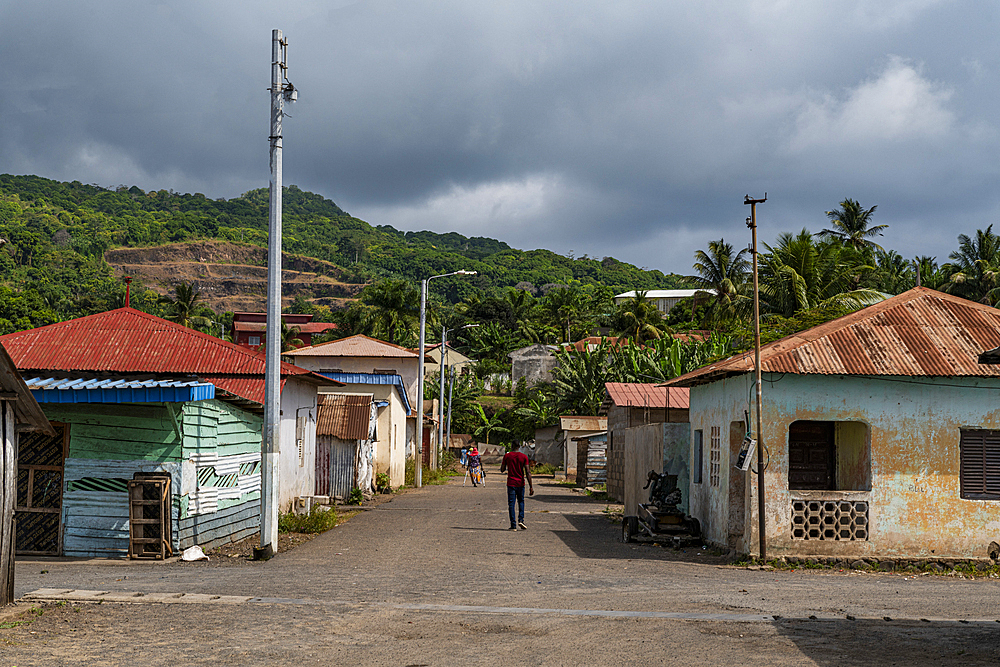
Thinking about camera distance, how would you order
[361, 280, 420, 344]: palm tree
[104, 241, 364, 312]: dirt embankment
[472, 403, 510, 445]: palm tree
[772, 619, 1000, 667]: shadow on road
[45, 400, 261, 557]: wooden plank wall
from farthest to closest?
1. [104, 241, 364, 312]: dirt embankment
2. [361, 280, 420, 344]: palm tree
3. [472, 403, 510, 445]: palm tree
4. [45, 400, 261, 557]: wooden plank wall
5. [772, 619, 1000, 667]: shadow on road

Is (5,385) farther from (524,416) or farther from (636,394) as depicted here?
(524,416)

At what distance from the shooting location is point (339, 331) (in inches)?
3713

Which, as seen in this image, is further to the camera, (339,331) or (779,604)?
(339,331)

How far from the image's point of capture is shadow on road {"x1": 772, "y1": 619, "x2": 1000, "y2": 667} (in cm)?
773

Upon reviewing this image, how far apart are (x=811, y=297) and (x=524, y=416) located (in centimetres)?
2505

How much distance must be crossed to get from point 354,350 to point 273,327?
122 feet

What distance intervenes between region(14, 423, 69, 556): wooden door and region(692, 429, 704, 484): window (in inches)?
450

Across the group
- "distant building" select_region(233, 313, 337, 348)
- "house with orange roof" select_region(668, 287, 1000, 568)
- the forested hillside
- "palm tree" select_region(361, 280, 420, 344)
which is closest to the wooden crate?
"house with orange roof" select_region(668, 287, 1000, 568)

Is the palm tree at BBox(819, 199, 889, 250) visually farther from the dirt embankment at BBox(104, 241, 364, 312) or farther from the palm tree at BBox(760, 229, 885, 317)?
the dirt embankment at BBox(104, 241, 364, 312)

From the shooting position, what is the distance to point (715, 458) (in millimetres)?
16734

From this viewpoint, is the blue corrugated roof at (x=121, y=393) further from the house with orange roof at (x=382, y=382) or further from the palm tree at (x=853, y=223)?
the palm tree at (x=853, y=223)

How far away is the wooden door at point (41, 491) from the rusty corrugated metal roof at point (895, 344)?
10797mm

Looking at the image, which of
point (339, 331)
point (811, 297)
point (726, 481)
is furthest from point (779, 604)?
point (339, 331)

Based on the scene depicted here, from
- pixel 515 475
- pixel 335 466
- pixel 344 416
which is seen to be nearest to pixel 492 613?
pixel 515 475
